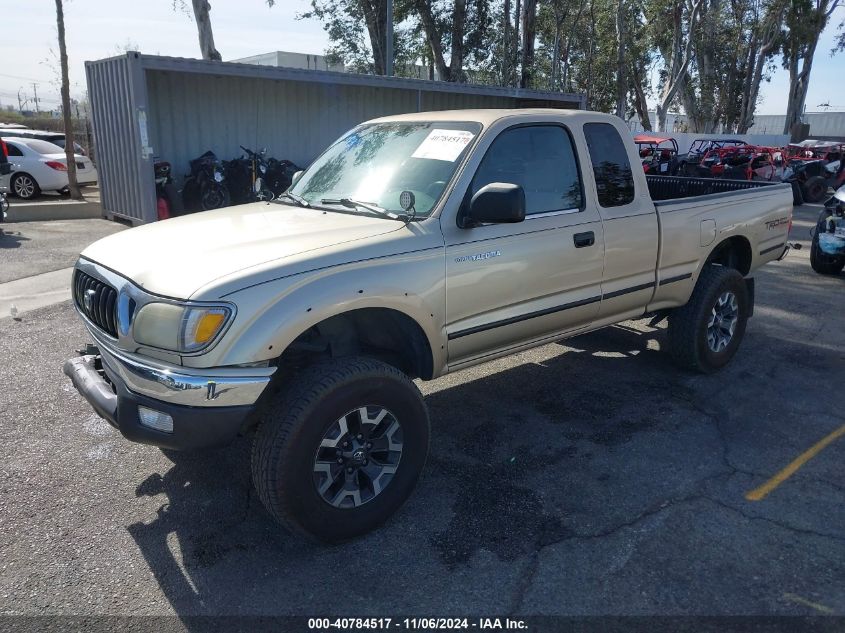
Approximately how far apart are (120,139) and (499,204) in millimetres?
10541

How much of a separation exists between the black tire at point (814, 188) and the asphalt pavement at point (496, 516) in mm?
15226

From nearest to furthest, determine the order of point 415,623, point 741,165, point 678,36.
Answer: point 415,623 < point 741,165 < point 678,36

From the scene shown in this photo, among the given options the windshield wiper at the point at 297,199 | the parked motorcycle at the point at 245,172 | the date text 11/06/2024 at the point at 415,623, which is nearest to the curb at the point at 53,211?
the parked motorcycle at the point at 245,172

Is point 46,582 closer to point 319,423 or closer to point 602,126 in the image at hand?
point 319,423

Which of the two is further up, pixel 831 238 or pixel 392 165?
pixel 392 165

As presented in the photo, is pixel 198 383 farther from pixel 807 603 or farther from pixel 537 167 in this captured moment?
pixel 807 603

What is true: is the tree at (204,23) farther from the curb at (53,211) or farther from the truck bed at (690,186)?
the truck bed at (690,186)

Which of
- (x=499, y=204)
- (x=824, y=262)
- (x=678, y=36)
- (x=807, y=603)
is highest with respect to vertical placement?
(x=678, y=36)

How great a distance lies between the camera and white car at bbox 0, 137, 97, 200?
1512 cm

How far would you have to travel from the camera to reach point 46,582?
9.64 ft

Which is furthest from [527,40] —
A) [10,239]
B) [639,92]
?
[10,239]

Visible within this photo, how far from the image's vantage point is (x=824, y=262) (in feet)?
30.9

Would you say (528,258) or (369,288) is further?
(528,258)

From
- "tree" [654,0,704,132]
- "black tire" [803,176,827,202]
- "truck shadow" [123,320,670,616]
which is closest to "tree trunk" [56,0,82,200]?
"truck shadow" [123,320,670,616]
